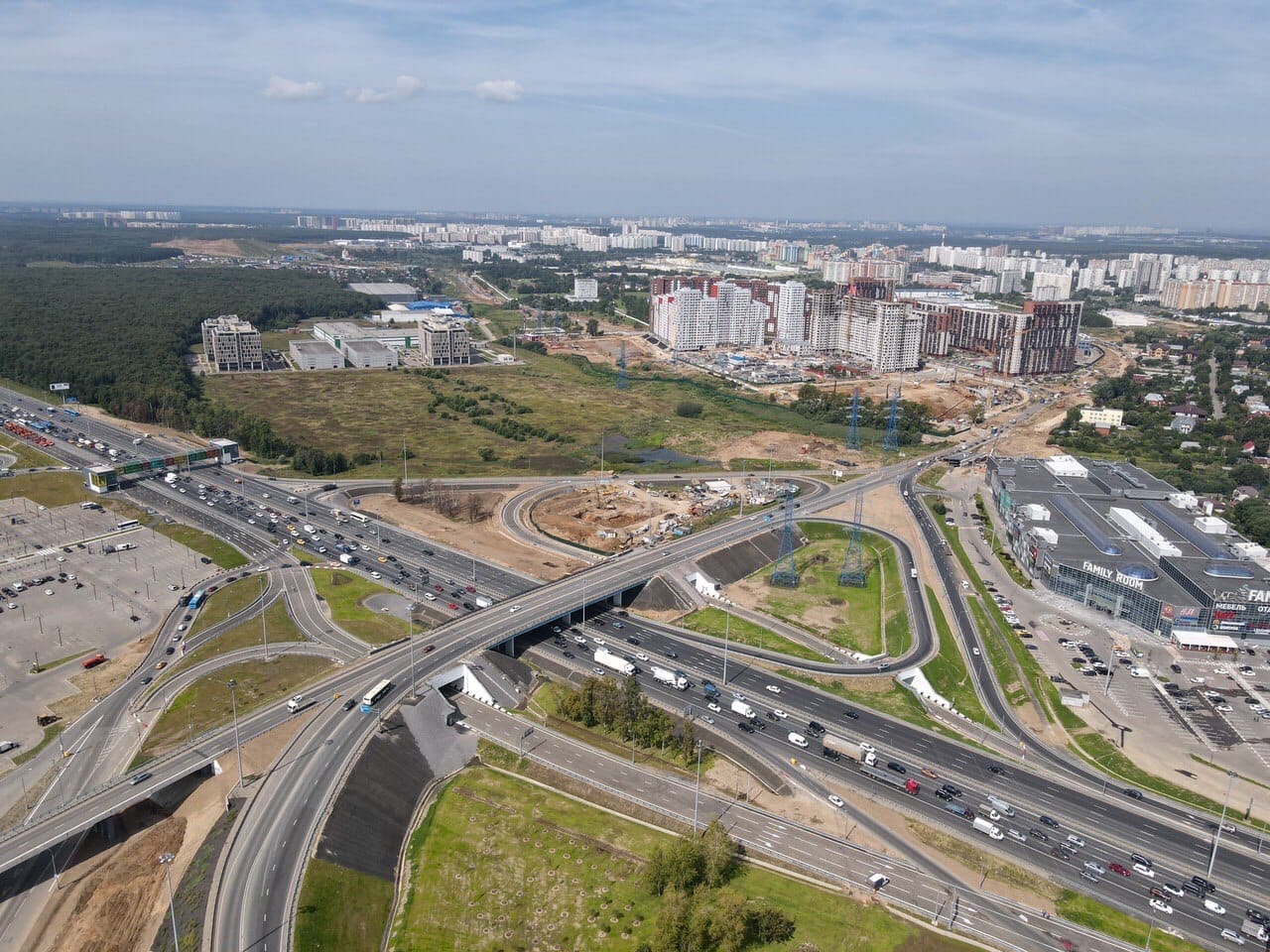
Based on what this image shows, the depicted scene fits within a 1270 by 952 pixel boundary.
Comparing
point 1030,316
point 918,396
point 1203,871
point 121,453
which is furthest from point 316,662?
point 1030,316

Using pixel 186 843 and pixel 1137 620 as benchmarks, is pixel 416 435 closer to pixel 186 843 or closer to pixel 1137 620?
pixel 186 843

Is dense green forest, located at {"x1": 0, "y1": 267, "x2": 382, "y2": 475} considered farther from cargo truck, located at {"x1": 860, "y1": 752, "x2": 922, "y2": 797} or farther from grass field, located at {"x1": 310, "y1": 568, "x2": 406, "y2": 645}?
cargo truck, located at {"x1": 860, "y1": 752, "x2": 922, "y2": 797}

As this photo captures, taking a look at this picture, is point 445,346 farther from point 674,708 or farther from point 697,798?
point 697,798

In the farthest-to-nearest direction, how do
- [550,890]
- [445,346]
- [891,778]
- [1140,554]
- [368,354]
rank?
[445,346] → [368,354] → [1140,554] → [891,778] → [550,890]

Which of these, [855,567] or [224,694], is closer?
[224,694]

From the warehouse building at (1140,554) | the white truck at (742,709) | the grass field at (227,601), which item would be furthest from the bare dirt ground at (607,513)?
the warehouse building at (1140,554)

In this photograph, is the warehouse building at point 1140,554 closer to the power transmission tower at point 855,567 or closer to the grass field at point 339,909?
the power transmission tower at point 855,567

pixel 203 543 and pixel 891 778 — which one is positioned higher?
pixel 203 543

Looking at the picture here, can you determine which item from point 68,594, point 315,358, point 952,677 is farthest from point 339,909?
point 315,358
